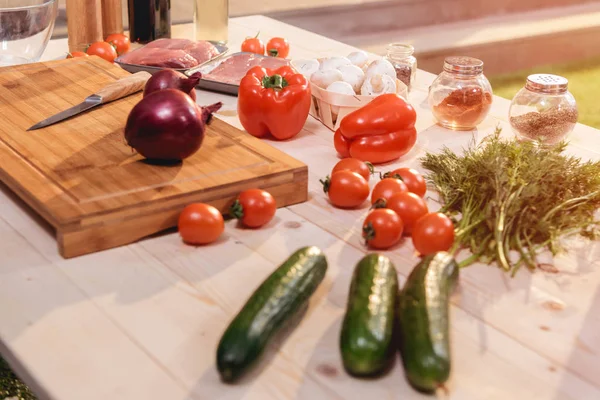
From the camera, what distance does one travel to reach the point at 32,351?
1.05 meters

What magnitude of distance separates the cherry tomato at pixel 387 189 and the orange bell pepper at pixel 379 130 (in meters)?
0.22

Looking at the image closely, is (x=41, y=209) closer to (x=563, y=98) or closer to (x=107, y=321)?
(x=107, y=321)

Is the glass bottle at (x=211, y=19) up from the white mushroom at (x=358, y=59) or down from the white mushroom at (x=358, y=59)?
down

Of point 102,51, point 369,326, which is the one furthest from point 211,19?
point 369,326

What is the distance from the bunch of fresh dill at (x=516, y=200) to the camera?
1.34 metres

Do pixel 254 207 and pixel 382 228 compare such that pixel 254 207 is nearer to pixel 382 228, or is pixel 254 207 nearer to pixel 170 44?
pixel 382 228

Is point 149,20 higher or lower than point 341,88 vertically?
lower

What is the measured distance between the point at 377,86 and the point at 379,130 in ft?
0.66

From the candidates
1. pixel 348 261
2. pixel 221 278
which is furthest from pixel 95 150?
pixel 348 261

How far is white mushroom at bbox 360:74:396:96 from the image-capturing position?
1845 millimetres

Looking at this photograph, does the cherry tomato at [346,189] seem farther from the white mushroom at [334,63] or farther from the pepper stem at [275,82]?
the white mushroom at [334,63]

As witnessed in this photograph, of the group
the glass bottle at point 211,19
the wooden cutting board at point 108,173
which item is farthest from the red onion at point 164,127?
the glass bottle at point 211,19

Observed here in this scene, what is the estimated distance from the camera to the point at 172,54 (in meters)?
2.12

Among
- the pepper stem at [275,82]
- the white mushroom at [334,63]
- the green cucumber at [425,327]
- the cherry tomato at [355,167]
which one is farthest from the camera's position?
the white mushroom at [334,63]
